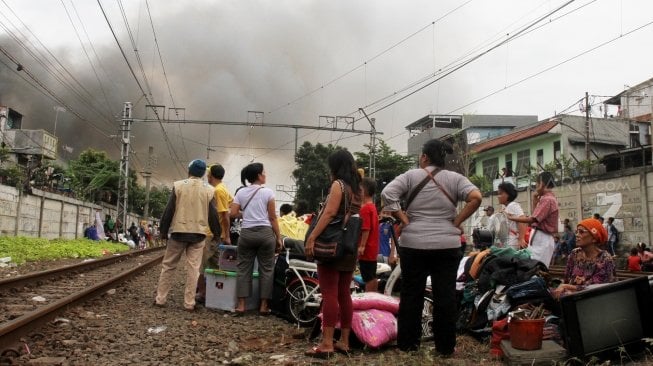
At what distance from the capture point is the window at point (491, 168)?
130ft

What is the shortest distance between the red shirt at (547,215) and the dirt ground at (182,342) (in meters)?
1.55

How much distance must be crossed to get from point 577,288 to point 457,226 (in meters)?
1.12

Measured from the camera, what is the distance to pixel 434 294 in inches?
167

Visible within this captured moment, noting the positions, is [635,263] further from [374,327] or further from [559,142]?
[559,142]

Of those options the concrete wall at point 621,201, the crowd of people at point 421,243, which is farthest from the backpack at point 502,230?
the concrete wall at point 621,201

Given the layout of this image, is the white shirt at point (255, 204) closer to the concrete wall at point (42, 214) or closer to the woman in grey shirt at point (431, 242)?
the woman in grey shirt at point (431, 242)

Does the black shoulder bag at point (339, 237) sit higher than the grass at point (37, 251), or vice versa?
the black shoulder bag at point (339, 237)

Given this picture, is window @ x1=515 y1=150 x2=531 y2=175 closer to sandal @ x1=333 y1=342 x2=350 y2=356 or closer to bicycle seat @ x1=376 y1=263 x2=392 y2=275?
bicycle seat @ x1=376 y1=263 x2=392 y2=275

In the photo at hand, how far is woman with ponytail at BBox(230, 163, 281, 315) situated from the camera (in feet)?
20.7

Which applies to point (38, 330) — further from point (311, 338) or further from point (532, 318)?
point (532, 318)

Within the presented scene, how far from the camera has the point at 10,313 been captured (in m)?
6.05

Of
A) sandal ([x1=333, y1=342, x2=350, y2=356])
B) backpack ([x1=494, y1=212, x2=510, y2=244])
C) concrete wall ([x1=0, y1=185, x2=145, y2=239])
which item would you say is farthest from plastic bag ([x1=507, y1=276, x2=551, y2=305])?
concrete wall ([x1=0, y1=185, x2=145, y2=239])

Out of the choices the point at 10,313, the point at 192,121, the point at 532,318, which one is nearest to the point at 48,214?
the point at 192,121

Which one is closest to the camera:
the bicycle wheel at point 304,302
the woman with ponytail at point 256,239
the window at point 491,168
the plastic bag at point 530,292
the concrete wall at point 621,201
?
the plastic bag at point 530,292
